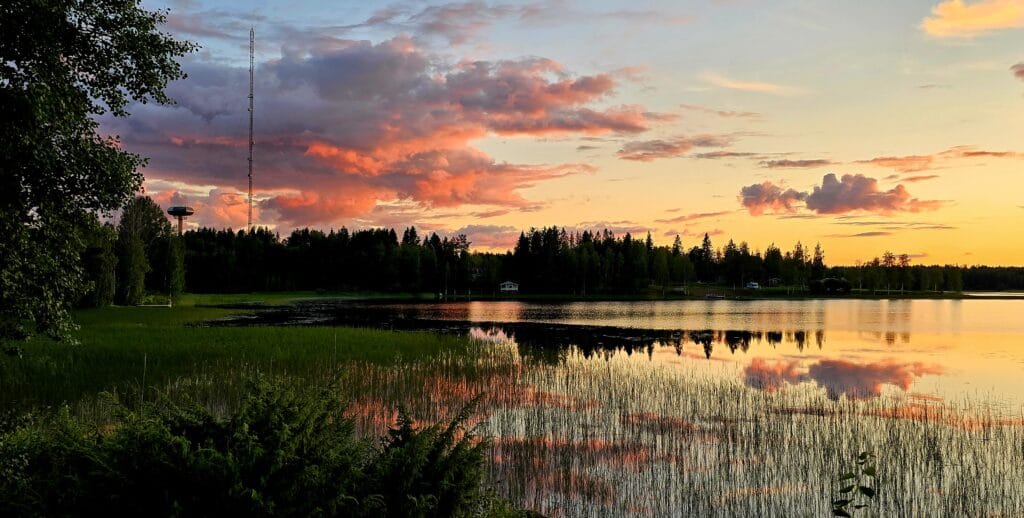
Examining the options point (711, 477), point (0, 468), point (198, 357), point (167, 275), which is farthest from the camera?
point (167, 275)

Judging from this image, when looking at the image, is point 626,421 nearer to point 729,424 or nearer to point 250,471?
point 729,424

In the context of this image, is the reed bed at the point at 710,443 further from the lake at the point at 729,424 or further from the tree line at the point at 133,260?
the tree line at the point at 133,260

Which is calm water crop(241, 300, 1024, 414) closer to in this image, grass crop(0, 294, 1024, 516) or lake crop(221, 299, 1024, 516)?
lake crop(221, 299, 1024, 516)

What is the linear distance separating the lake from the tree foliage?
9.06m

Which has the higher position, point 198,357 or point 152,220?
point 152,220

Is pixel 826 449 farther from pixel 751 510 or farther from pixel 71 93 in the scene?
pixel 71 93

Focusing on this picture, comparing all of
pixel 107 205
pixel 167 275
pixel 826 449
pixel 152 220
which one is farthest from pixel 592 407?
pixel 152 220

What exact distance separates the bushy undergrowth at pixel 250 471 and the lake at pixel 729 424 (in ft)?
23.0

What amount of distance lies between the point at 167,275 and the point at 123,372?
264ft

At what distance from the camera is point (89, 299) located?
7362cm

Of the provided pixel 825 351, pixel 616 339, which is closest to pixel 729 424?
A: pixel 825 351

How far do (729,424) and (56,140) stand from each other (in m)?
19.7

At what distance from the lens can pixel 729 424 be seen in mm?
20297

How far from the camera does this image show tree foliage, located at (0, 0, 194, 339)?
609 inches
